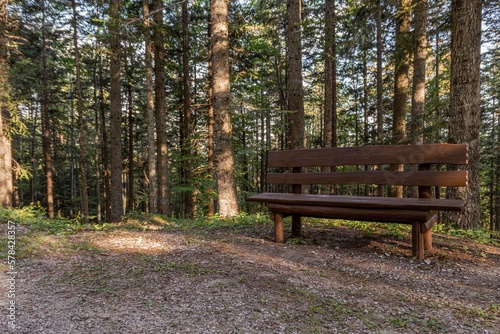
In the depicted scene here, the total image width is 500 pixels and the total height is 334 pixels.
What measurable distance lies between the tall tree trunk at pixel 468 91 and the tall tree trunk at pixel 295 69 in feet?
12.8

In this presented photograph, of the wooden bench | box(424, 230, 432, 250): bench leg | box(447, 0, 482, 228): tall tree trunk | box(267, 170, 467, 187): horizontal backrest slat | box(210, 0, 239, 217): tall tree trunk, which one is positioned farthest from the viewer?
box(210, 0, 239, 217): tall tree trunk

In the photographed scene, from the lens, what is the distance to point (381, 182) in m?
4.63

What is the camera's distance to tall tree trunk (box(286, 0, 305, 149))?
8.49 metres

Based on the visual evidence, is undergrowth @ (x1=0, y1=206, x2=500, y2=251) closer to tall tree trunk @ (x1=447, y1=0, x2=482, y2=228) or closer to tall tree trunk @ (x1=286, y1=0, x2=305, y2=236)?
tall tree trunk @ (x1=447, y1=0, x2=482, y2=228)

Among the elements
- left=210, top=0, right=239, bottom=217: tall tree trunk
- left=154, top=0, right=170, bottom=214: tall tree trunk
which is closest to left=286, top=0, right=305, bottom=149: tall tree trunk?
left=210, top=0, right=239, bottom=217: tall tree trunk

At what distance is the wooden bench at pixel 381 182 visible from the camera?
154 inches

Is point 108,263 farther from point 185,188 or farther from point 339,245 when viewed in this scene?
point 185,188

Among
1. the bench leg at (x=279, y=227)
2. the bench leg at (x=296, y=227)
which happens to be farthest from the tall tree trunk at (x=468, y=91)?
the bench leg at (x=279, y=227)

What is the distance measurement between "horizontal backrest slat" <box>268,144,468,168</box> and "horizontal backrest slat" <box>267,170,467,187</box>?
0.19m

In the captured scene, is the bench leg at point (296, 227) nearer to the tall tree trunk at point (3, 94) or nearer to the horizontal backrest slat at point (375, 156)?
the horizontal backrest slat at point (375, 156)

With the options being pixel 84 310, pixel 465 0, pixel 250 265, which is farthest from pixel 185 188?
pixel 465 0

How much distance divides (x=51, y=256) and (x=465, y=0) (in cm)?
903

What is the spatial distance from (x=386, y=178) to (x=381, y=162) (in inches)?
11.0

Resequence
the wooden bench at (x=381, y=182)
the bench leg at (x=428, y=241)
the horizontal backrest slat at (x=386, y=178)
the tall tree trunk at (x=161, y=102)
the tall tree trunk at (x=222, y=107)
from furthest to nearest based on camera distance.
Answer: the tall tree trunk at (x=161, y=102)
the tall tree trunk at (x=222, y=107)
the bench leg at (x=428, y=241)
the horizontal backrest slat at (x=386, y=178)
the wooden bench at (x=381, y=182)
